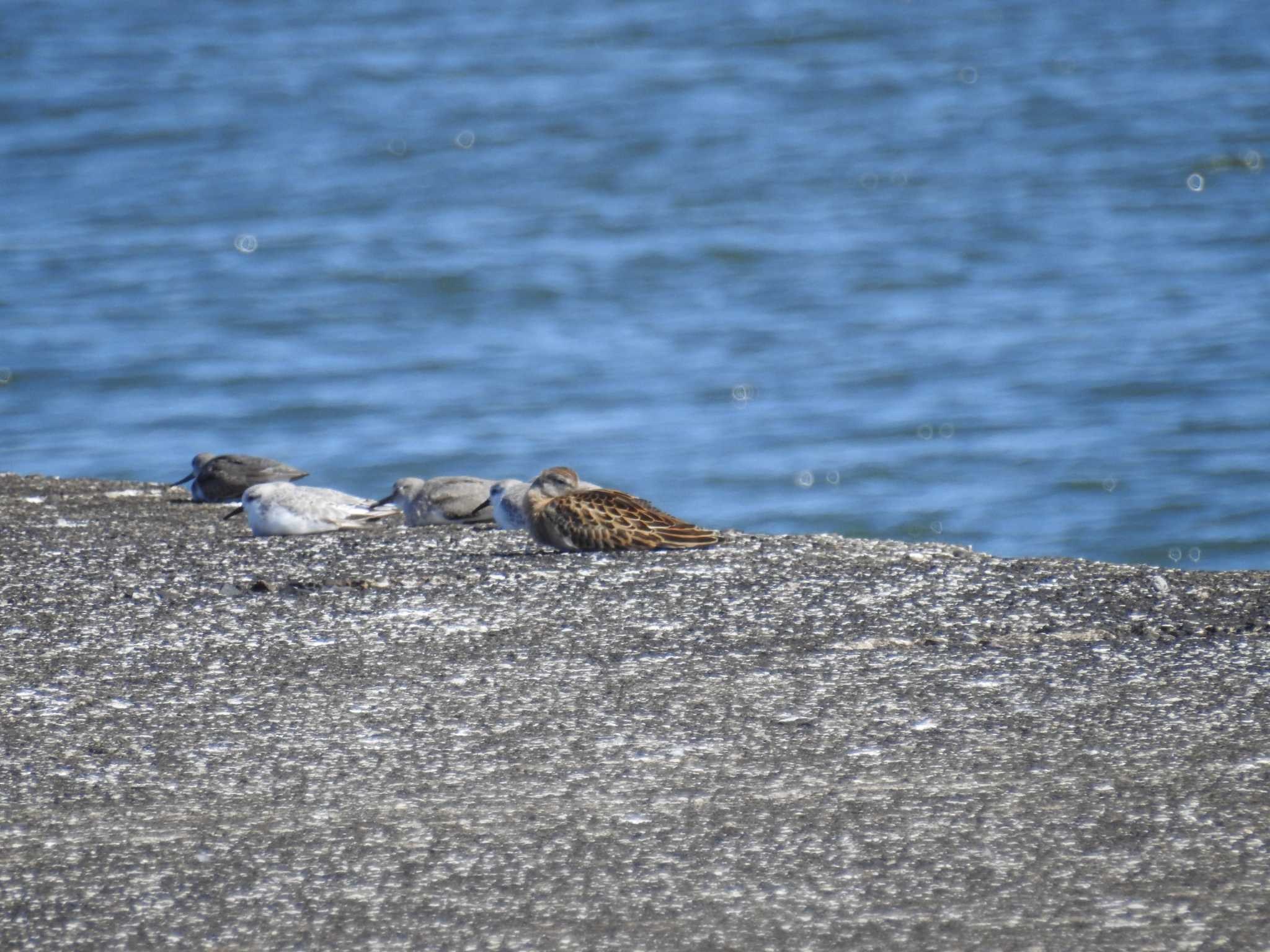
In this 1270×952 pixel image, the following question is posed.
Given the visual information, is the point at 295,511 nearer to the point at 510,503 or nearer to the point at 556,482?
the point at 510,503

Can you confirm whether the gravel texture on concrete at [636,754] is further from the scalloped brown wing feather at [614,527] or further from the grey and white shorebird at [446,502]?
the grey and white shorebird at [446,502]

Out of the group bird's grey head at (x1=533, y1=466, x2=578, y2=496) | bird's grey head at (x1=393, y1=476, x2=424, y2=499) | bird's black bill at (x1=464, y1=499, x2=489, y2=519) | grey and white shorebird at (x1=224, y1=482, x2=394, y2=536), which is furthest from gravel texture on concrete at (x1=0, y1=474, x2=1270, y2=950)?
bird's grey head at (x1=393, y1=476, x2=424, y2=499)

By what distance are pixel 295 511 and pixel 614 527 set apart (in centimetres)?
136

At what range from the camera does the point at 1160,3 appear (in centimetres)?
3384

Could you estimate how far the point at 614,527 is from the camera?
5555 mm

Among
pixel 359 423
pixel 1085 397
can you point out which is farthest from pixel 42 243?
pixel 1085 397

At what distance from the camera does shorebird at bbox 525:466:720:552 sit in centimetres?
555

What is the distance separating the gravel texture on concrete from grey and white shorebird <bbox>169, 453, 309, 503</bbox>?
2.07 meters

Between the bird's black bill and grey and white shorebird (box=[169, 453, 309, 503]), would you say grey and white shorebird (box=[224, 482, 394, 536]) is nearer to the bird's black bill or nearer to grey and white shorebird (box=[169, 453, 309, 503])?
the bird's black bill

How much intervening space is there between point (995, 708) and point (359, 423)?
39.7 ft

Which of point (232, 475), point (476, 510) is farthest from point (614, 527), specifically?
point (232, 475)

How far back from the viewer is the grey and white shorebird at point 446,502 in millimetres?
6730

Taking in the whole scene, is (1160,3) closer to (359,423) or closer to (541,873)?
(359,423)

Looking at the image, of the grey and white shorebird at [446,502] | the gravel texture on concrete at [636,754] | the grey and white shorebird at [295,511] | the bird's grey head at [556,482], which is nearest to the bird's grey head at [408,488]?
the grey and white shorebird at [446,502]
